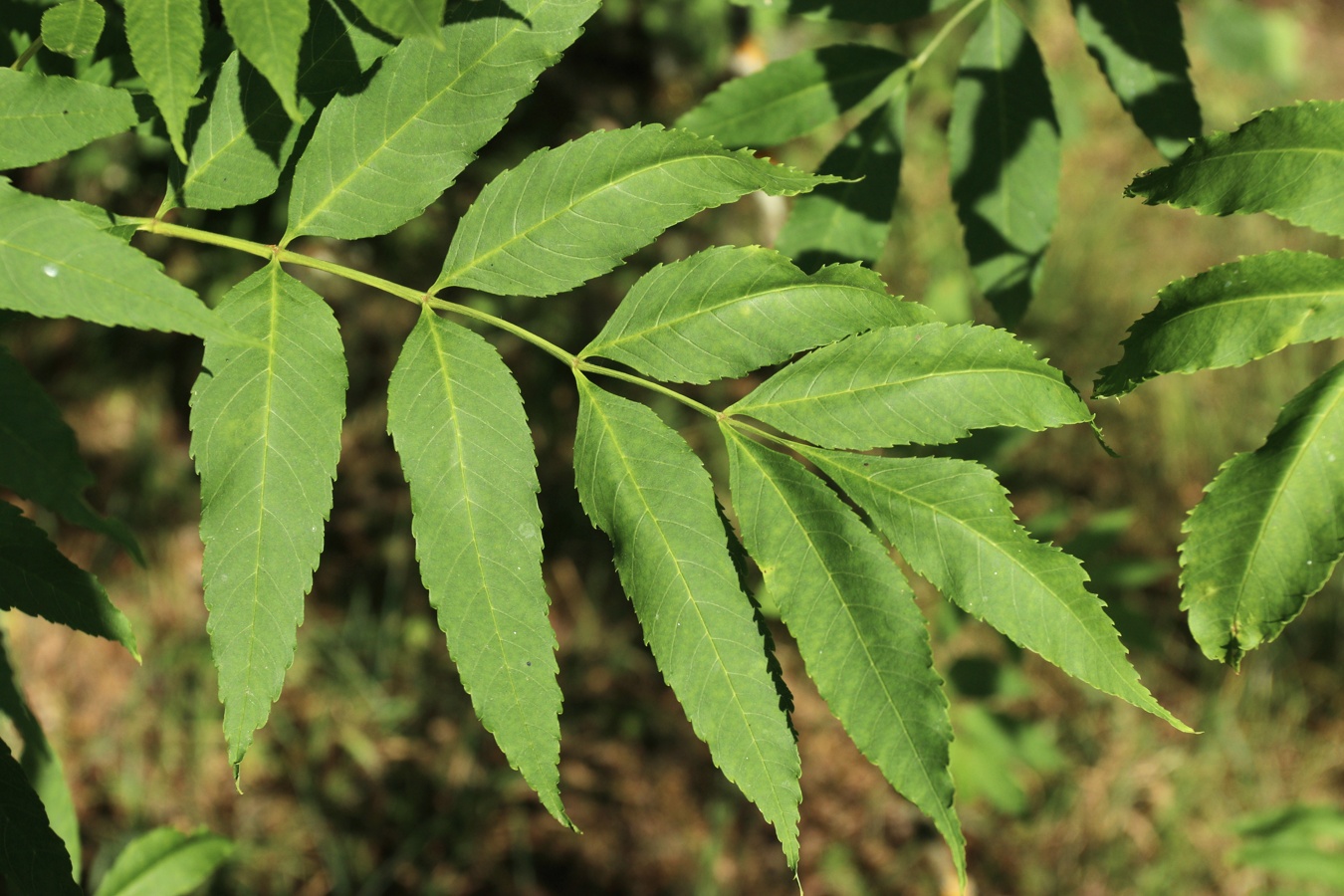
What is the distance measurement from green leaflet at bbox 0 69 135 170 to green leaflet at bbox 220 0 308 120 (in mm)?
217

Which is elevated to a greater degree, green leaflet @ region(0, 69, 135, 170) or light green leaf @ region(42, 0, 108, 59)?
light green leaf @ region(42, 0, 108, 59)

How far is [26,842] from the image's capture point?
1157mm

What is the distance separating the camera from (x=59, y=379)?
438 cm

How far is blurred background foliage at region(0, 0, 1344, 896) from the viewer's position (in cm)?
357

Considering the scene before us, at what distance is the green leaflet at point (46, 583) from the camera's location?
3.88ft

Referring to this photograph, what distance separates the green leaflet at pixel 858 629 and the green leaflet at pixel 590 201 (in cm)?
32

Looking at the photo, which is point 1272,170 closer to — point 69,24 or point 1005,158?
point 1005,158

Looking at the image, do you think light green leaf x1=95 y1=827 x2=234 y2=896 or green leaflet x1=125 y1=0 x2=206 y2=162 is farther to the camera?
light green leaf x1=95 y1=827 x2=234 y2=896

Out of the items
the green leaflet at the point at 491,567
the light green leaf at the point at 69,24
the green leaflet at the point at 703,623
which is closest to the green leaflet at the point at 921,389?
the green leaflet at the point at 703,623

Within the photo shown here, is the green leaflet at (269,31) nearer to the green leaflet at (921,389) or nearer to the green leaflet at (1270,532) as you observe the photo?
the green leaflet at (921,389)

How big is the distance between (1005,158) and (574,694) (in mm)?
2992

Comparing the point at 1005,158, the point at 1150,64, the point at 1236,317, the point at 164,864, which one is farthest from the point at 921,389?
the point at 164,864

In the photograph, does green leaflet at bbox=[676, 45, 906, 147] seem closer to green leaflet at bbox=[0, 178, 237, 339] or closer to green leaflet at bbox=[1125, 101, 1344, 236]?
green leaflet at bbox=[1125, 101, 1344, 236]

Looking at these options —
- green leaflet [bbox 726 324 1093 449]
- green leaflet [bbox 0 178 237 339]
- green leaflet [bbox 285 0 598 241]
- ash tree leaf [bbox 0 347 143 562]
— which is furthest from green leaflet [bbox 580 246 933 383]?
ash tree leaf [bbox 0 347 143 562]
